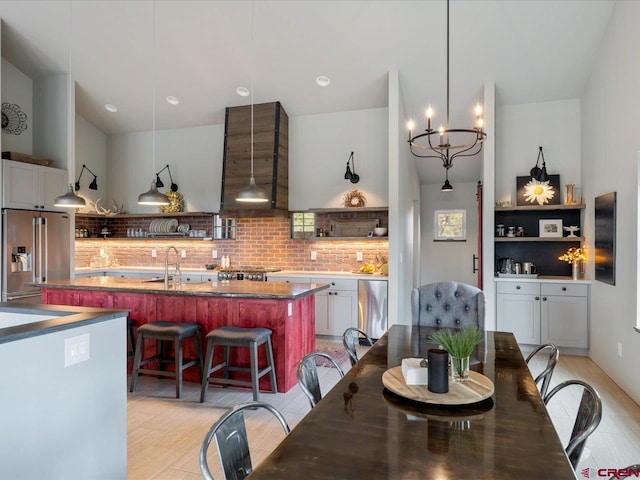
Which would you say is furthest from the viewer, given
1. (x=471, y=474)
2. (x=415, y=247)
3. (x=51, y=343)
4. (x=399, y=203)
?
(x=415, y=247)

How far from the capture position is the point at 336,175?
639 centimetres

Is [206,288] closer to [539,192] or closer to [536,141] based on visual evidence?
[539,192]

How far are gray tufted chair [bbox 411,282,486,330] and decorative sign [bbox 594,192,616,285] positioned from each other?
181cm

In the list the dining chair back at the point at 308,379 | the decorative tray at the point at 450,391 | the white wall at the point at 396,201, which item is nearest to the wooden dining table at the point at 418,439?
the decorative tray at the point at 450,391

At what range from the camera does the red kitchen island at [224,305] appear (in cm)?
388

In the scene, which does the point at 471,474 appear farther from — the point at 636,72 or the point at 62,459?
the point at 636,72

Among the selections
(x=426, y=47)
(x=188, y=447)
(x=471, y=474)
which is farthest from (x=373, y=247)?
(x=471, y=474)

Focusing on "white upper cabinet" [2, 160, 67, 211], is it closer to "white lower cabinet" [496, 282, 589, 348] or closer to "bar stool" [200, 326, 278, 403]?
"bar stool" [200, 326, 278, 403]

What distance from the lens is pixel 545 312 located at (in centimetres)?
509

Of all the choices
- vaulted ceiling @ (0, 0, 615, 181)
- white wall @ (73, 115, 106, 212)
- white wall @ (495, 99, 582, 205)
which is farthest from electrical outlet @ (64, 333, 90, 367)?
white wall @ (73, 115, 106, 212)

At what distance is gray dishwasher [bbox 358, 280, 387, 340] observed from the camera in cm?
550

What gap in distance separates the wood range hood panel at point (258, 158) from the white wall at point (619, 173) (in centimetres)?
397

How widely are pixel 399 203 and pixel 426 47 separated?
185cm

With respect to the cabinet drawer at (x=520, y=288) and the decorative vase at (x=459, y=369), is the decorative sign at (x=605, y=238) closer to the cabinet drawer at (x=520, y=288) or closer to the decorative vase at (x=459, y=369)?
the cabinet drawer at (x=520, y=288)
